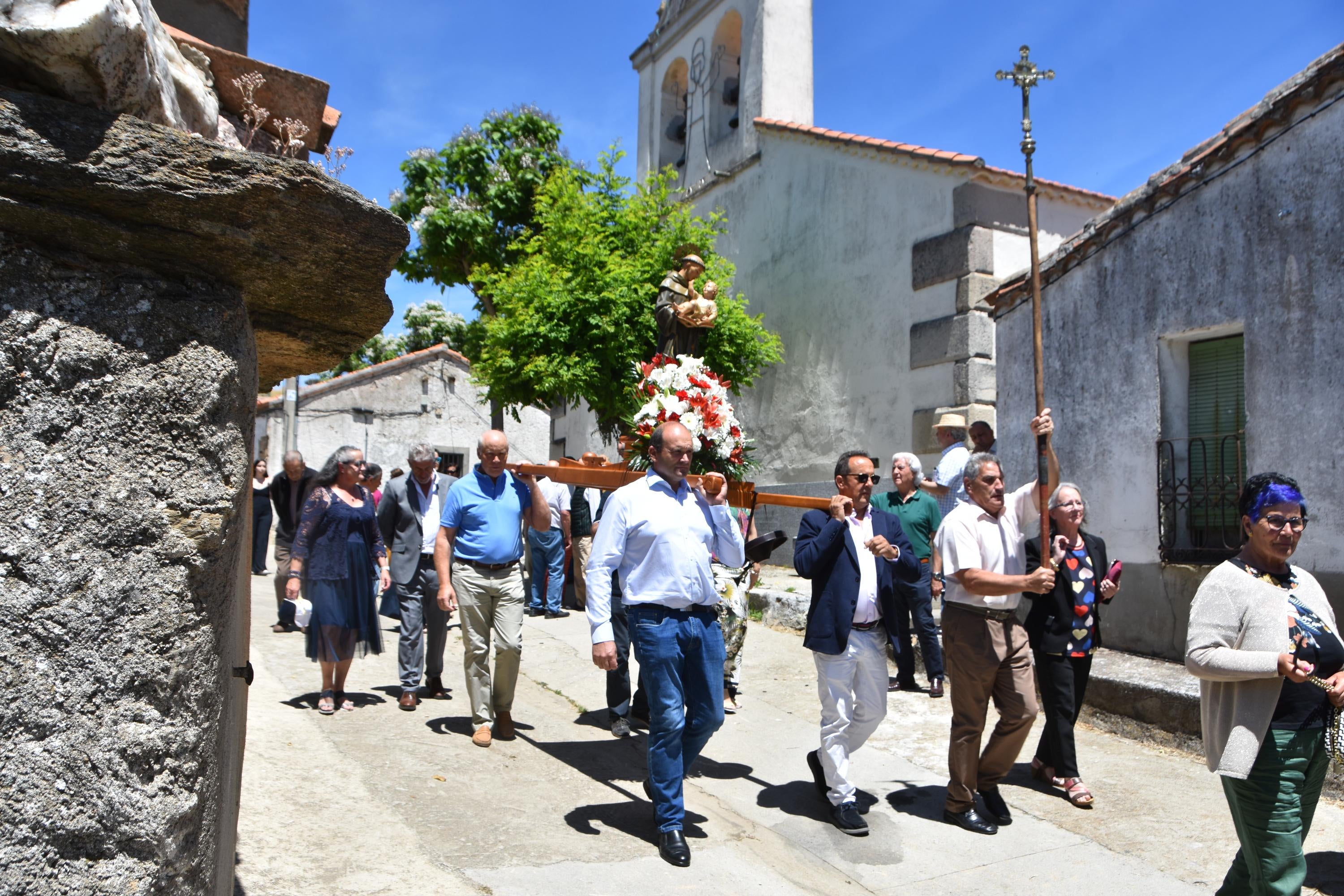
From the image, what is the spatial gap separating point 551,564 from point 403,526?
12.7 feet

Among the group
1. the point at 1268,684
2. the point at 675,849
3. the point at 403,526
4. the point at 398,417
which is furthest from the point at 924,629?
the point at 398,417

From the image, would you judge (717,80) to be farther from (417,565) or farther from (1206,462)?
(417,565)

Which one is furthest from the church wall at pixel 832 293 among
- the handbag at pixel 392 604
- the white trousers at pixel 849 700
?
the white trousers at pixel 849 700

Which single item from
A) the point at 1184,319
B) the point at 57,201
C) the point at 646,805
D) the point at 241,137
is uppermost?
the point at 1184,319

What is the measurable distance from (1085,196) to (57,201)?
1173cm

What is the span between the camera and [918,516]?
7.94 meters

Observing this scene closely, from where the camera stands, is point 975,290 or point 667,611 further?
point 975,290

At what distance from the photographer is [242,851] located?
3.86m

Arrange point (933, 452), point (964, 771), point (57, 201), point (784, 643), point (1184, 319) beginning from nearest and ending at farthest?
A: point (57, 201) < point (964, 771) < point (1184, 319) < point (784, 643) < point (933, 452)

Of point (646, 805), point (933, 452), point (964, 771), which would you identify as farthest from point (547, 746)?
point (933, 452)

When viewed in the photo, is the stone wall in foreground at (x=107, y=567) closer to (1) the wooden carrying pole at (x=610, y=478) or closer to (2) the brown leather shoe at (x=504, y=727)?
(1) the wooden carrying pole at (x=610, y=478)

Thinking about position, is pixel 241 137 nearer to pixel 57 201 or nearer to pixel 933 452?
pixel 57 201

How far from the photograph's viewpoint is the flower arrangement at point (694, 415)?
21.0ft

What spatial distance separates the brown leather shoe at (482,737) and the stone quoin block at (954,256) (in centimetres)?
739
